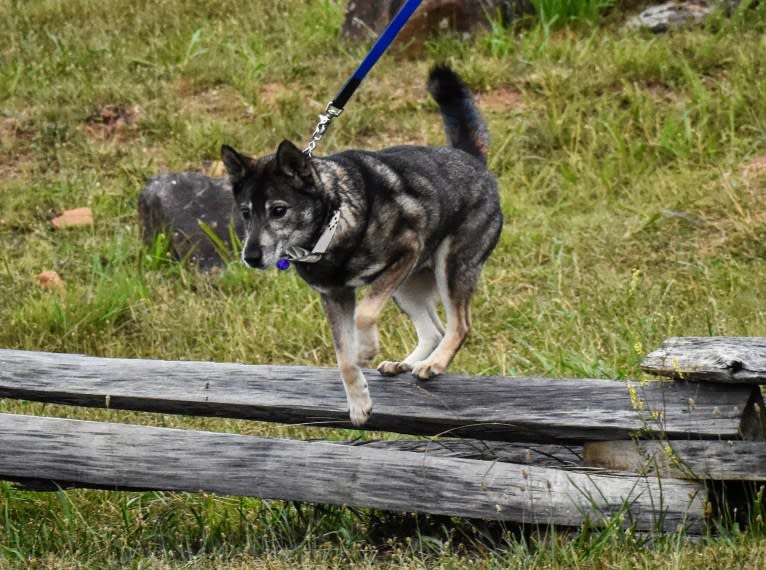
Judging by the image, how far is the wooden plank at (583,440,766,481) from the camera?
172 inches

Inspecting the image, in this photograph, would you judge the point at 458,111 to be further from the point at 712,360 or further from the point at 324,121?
the point at 712,360

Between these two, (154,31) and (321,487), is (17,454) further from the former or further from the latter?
(154,31)

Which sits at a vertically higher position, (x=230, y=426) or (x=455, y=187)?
(x=455, y=187)

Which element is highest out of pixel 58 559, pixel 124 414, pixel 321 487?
pixel 321 487

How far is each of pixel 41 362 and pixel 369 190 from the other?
155 centimetres

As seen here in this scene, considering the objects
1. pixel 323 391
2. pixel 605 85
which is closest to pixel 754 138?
pixel 605 85

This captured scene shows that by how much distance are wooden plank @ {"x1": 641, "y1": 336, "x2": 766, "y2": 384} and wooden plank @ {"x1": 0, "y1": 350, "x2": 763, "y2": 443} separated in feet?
0.40

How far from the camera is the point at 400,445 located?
5.10 metres

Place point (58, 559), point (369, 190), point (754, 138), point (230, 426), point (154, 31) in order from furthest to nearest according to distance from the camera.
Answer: point (154, 31)
point (754, 138)
point (230, 426)
point (369, 190)
point (58, 559)

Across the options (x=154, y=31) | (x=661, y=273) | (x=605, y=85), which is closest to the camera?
(x=661, y=273)

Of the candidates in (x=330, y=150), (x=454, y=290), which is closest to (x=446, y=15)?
(x=330, y=150)

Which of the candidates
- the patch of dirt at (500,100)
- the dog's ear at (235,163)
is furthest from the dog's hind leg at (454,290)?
the patch of dirt at (500,100)

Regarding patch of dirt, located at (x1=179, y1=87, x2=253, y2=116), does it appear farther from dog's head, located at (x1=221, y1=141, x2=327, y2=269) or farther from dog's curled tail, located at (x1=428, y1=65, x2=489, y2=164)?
dog's head, located at (x1=221, y1=141, x2=327, y2=269)

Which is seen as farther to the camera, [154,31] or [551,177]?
[154,31]
